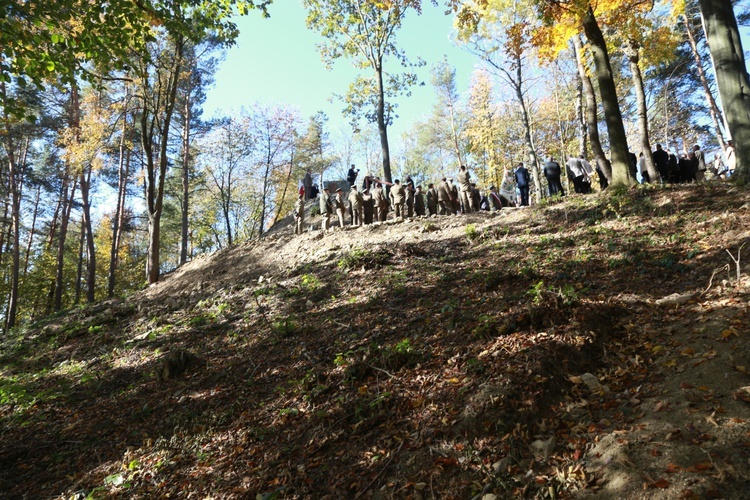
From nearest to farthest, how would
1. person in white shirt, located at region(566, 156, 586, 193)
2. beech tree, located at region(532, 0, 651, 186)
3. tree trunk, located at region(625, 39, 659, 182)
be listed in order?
beech tree, located at region(532, 0, 651, 186) < tree trunk, located at region(625, 39, 659, 182) < person in white shirt, located at region(566, 156, 586, 193)

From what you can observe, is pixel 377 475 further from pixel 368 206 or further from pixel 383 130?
pixel 383 130

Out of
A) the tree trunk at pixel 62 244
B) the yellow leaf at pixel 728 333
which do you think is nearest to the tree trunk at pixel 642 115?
the yellow leaf at pixel 728 333

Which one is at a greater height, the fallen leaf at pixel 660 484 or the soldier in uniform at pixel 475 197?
the soldier in uniform at pixel 475 197

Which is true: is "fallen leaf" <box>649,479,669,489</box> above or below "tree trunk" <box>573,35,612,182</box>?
below

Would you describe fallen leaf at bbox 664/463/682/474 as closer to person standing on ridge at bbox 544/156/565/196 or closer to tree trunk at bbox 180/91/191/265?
person standing on ridge at bbox 544/156/565/196

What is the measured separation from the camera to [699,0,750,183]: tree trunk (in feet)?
25.0

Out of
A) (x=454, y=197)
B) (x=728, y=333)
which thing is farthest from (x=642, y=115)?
(x=728, y=333)

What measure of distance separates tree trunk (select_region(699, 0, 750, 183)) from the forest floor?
41.3 inches

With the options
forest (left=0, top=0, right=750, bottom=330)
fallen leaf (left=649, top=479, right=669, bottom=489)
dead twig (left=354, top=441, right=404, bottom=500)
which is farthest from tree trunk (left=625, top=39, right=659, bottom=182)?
dead twig (left=354, top=441, right=404, bottom=500)

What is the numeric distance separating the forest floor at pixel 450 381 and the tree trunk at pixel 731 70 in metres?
1.05

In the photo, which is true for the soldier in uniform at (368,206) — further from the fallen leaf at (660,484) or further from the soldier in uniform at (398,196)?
the fallen leaf at (660,484)

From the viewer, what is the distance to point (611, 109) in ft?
33.7

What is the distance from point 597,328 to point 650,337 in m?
0.52

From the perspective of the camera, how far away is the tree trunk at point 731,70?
25.0ft
